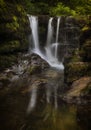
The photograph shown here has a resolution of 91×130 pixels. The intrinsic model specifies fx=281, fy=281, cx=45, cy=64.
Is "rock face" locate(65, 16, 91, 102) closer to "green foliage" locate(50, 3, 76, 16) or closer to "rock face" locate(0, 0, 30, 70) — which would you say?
"rock face" locate(0, 0, 30, 70)

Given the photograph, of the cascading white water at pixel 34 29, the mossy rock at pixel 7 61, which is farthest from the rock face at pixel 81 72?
the cascading white water at pixel 34 29

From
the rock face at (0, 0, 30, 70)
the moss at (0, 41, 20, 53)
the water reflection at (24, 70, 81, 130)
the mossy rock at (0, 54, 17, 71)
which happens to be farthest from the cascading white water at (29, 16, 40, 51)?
the water reflection at (24, 70, 81, 130)

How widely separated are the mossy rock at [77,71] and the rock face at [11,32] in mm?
5316

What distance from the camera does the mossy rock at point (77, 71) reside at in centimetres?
1420

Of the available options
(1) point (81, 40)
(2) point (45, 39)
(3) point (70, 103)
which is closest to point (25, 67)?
(1) point (81, 40)

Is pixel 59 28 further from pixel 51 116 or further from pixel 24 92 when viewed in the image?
pixel 51 116

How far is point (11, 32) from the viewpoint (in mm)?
19312

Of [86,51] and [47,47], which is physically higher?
[47,47]

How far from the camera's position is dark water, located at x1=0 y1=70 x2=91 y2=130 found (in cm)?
875

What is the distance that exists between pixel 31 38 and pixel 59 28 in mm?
2588

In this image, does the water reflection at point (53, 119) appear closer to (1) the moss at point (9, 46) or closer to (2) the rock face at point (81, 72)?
(2) the rock face at point (81, 72)

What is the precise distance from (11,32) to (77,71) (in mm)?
6876

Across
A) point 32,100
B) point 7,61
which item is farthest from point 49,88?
point 7,61

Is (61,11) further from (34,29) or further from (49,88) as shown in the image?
(49,88)
